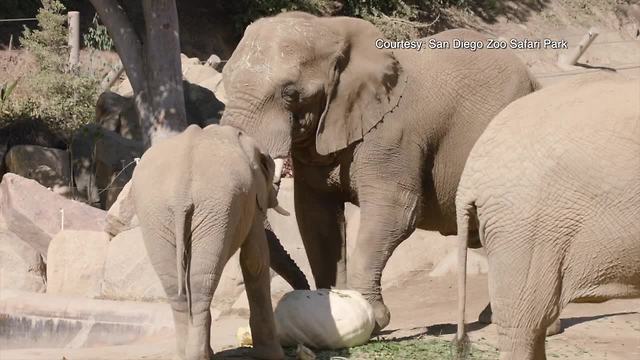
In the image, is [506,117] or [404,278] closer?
[506,117]

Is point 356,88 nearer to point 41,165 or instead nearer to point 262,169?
point 262,169

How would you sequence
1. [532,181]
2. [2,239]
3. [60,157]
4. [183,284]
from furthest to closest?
[60,157] < [2,239] < [183,284] < [532,181]

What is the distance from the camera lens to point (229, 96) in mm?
8695

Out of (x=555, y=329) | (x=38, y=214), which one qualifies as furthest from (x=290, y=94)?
(x=38, y=214)

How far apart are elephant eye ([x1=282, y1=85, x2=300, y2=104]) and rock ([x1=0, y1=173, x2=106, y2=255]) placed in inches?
193

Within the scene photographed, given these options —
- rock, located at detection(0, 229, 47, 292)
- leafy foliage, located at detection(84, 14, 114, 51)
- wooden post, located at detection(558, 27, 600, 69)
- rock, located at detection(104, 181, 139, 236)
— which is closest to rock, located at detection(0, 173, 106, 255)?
rock, located at detection(0, 229, 47, 292)

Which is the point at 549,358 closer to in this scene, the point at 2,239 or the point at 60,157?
the point at 2,239

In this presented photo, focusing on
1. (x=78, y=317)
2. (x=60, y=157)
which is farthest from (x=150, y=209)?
(x=60, y=157)

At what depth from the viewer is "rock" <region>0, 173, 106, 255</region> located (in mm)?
12836

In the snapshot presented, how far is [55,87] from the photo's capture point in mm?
18109

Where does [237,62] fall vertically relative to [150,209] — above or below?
above

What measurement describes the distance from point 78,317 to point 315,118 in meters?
2.56

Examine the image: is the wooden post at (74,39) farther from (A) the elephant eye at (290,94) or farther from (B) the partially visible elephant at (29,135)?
(A) the elephant eye at (290,94)

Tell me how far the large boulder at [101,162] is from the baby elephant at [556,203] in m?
9.56
